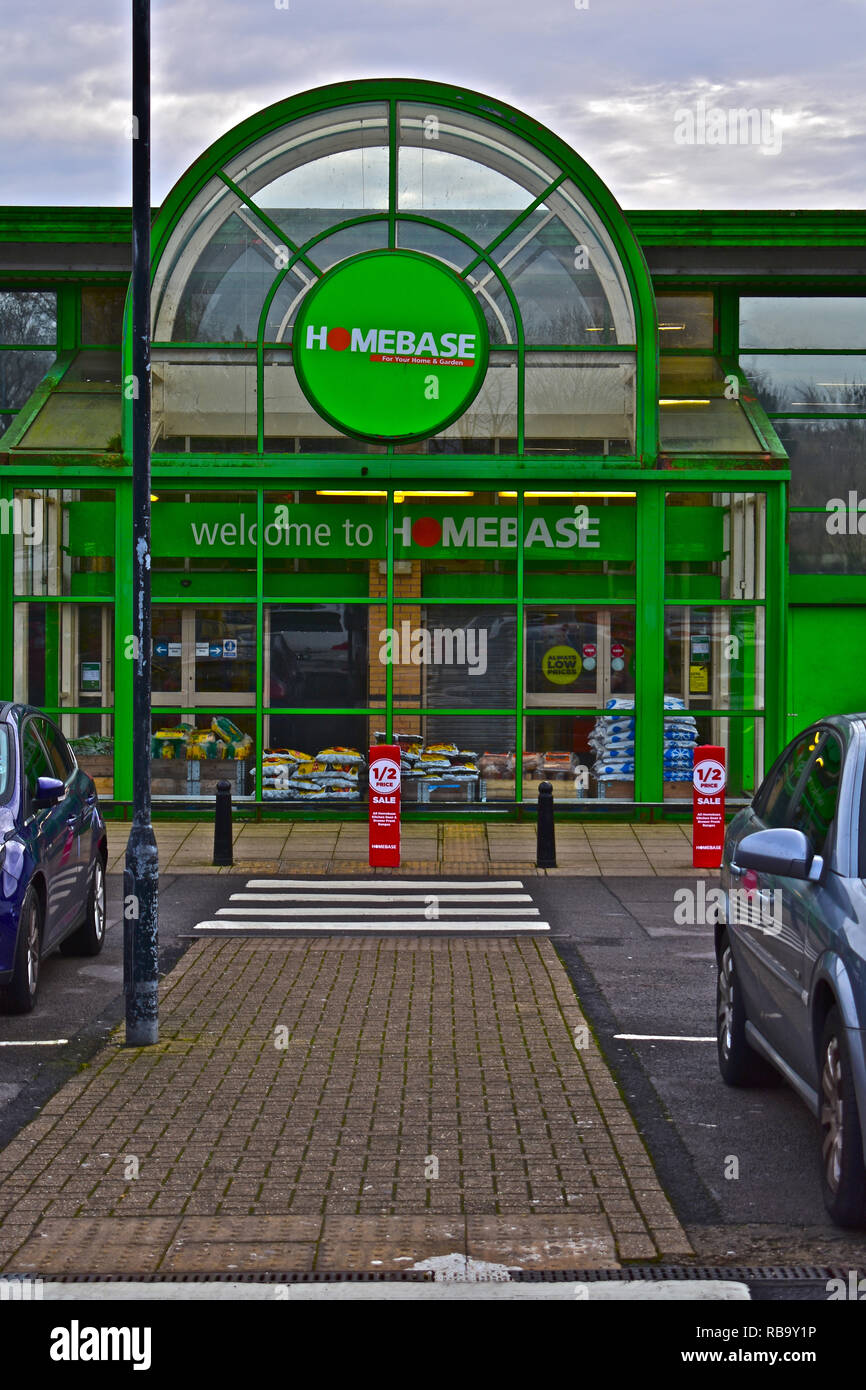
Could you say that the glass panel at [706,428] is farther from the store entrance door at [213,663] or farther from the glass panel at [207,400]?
the store entrance door at [213,663]

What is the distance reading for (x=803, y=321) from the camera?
22.2 meters

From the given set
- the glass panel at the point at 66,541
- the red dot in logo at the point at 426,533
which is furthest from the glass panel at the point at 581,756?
the glass panel at the point at 66,541

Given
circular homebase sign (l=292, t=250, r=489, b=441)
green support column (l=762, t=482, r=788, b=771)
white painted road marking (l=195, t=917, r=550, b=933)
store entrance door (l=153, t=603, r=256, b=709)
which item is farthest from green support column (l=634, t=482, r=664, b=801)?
white painted road marking (l=195, t=917, r=550, b=933)

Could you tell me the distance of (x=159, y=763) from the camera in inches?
770

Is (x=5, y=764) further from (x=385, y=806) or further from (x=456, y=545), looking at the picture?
(x=456, y=545)

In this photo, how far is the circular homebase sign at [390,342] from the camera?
18969 mm

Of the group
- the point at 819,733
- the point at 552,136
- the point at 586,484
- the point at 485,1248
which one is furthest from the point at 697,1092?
the point at 552,136

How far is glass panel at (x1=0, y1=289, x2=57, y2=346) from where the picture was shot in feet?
71.8

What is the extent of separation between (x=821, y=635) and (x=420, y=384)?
6.81 m

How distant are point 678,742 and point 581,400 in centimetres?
429

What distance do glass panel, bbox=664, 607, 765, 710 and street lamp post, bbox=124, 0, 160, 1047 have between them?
38.1 feet
